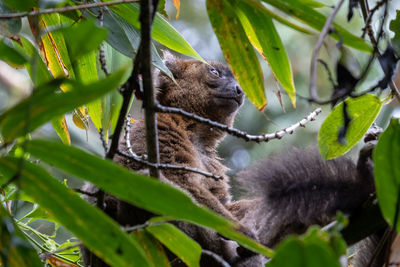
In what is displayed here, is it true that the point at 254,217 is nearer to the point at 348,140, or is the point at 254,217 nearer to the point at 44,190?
the point at 348,140

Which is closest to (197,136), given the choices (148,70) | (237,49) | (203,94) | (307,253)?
(203,94)

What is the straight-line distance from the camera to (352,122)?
6.71ft

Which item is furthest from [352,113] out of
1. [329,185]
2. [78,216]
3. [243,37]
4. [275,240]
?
[78,216]

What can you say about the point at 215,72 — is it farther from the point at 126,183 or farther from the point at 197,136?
the point at 126,183

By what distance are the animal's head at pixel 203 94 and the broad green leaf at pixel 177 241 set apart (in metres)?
2.40

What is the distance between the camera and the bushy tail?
2.10 meters

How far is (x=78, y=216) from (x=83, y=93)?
307mm

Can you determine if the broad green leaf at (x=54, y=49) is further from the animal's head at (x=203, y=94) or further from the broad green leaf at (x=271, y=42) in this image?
the animal's head at (x=203, y=94)

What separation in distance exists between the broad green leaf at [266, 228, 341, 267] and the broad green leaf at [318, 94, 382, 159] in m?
1.10

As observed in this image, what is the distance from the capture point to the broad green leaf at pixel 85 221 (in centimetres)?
123

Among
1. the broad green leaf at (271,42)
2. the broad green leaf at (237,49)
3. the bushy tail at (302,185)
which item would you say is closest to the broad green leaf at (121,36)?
the broad green leaf at (237,49)

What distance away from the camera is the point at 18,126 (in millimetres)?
1252

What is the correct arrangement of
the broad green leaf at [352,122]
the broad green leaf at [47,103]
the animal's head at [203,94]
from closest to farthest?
1. the broad green leaf at [47,103]
2. the broad green leaf at [352,122]
3. the animal's head at [203,94]

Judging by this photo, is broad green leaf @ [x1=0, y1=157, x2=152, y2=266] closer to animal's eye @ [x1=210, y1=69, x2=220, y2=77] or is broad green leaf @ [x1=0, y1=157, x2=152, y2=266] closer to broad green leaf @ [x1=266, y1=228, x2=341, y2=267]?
broad green leaf @ [x1=266, y1=228, x2=341, y2=267]
